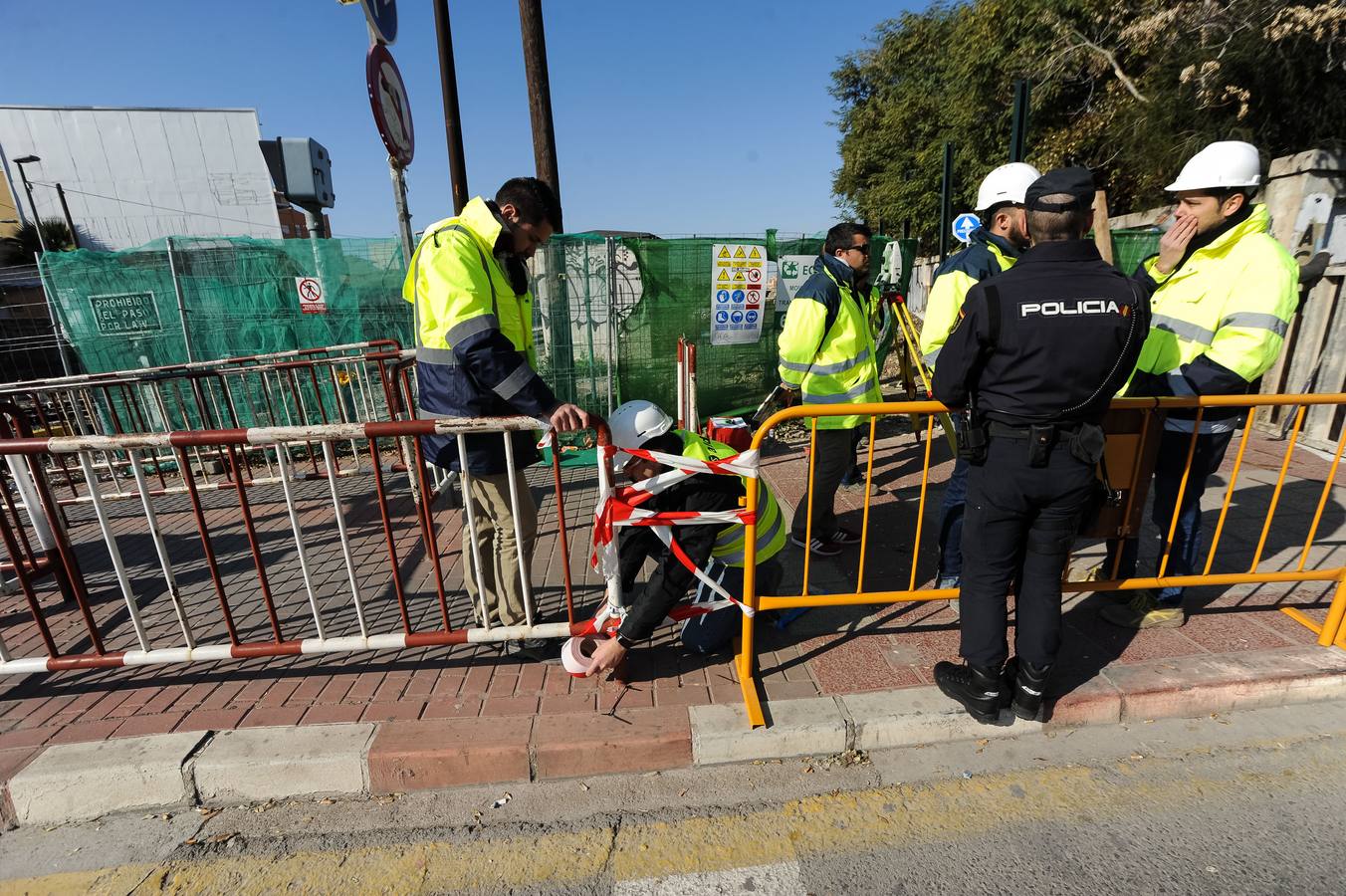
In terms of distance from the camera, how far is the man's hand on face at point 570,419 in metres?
2.52

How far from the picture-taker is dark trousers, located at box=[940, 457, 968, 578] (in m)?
3.17

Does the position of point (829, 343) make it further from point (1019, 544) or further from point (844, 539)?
point (1019, 544)

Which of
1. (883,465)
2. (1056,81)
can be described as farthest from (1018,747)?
(1056,81)

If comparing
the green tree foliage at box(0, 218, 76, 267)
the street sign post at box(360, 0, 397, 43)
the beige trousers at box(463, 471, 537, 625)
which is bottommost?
the beige trousers at box(463, 471, 537, 625)

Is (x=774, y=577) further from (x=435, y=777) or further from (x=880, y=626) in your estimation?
(x=435, y=777)

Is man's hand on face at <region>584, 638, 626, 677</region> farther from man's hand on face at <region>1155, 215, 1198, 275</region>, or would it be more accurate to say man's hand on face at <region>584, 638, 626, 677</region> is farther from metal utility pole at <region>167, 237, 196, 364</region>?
metal utility pole at <region>167, 237, 196, 364</region>

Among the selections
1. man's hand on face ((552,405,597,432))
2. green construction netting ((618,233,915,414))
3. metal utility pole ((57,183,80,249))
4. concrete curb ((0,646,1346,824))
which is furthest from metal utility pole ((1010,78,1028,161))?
metal utility pole ((57,183,80,249))

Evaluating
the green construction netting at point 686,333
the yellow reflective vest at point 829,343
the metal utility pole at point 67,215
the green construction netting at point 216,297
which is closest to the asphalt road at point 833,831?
the yellow reflective vest at point 829,343

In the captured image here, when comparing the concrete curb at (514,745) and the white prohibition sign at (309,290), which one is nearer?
→ the concrete curb at (514,745)

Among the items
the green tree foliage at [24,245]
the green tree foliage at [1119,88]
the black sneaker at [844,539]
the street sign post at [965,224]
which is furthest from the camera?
the green tree foliage at [24,245]

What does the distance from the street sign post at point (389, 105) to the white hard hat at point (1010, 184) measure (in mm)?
3611

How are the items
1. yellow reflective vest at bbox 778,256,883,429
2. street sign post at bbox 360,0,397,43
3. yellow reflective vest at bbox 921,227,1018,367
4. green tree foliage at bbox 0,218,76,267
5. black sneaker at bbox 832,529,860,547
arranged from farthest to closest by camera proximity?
green tree foliage at bbox 0,218,76,267, black sneaker at bbox 832,529,860,547, street sign post at bbox 360,0,397,43, yellow reflective vest at bbox 778,256,883,429, yellow reflective vest at bbox 921,227,1018,367

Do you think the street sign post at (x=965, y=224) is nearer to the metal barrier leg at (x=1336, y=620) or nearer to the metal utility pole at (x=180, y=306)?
the metal barrier leg at (x=1336, y=620)

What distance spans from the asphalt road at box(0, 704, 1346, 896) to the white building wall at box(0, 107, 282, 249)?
39.3 metres
